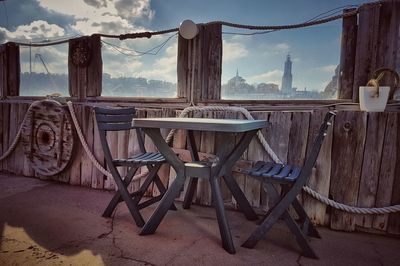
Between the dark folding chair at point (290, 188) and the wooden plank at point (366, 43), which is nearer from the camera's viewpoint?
the dark folding chair at point (290, 188)

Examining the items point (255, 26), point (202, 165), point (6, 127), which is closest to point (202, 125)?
point (202, 165)

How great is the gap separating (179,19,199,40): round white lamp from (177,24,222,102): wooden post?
10 cm

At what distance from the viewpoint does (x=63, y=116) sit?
434 cm

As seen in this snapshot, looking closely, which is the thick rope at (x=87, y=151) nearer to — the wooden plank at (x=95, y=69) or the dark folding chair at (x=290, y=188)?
the wooden plank at (x=95, y=69)

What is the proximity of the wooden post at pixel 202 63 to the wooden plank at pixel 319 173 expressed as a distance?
167cm

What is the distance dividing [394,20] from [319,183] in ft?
6.71

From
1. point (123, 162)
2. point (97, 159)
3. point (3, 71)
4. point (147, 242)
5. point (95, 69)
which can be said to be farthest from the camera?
point (3, 71)

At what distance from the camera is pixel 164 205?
2656 millimetres

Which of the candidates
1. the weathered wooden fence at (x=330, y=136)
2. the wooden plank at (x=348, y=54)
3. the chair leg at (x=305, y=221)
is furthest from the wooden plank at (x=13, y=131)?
the wooden plank at (x=348, y=54)

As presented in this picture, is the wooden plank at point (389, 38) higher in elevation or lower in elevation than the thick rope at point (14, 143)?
higher

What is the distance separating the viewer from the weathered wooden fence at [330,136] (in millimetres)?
2871

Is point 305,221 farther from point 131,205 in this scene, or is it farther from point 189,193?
point 131,205

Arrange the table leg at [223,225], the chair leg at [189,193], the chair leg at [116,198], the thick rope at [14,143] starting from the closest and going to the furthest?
the table leg at [223,225] < the chair leg at [116,198] < the chair leg at [189,193] < the thick rope at [14,143]

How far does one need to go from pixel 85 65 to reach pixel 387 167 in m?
5.13
